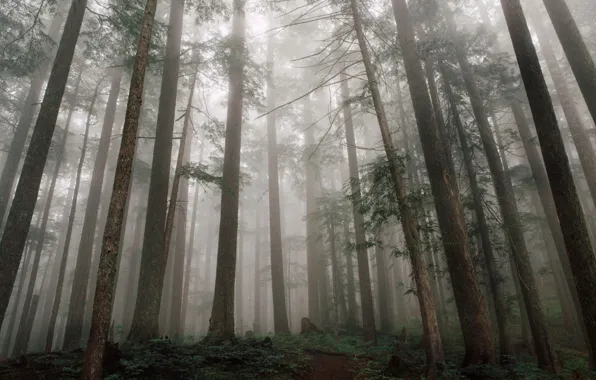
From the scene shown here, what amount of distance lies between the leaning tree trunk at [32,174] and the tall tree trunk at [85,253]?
355 cm

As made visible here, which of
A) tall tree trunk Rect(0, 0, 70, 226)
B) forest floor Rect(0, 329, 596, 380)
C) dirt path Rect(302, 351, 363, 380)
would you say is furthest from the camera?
tall tree trunk Rect(0, 0, 70, 226)

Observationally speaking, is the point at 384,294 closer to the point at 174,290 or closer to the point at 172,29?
the point at 174,290

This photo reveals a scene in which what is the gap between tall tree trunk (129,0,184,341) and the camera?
921 centimetres

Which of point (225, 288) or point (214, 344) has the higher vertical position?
point (225, 288)

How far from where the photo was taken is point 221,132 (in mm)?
14828

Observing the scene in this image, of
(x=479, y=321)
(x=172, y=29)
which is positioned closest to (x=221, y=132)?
(x=172, y=29)

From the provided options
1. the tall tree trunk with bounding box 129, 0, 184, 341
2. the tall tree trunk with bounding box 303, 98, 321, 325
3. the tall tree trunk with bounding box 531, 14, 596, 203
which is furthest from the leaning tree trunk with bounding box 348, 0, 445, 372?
the tall tree trunk with bounding box 303, 98, 321, 325

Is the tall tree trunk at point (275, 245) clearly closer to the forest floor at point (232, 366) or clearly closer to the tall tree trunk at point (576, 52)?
the forest floor at point (232, 366)

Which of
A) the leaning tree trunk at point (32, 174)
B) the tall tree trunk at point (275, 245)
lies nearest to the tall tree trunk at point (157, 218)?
the leaning tree trunk at point (32, 174)

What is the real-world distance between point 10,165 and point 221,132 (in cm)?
1263

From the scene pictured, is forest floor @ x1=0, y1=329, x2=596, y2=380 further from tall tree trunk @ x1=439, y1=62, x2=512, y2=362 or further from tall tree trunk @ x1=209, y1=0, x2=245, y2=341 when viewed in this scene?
tall tree trunk @ x1=209, y1=0, x2=245, y2=341

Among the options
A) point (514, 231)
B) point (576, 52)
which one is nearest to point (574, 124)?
point (576, 52)

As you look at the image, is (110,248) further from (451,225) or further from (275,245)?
(275,245)

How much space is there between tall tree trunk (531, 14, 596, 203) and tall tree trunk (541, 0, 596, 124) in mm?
4830
